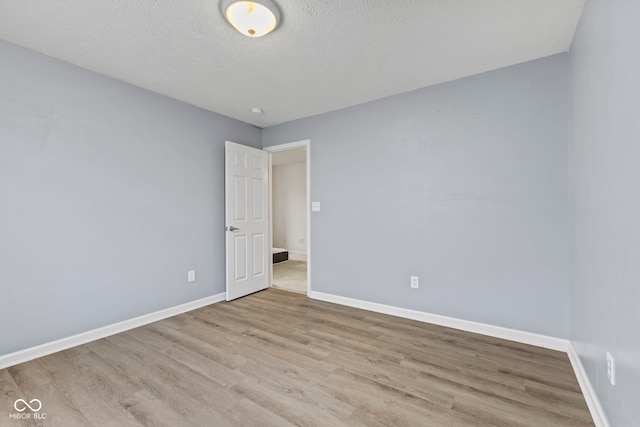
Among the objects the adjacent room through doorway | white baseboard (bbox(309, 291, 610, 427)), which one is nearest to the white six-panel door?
white baseboard (bbox(309, 291, 610, 427))

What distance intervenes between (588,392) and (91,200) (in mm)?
3915

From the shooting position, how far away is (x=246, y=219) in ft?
12.2

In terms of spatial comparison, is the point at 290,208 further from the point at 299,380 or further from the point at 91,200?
the point at 299,380

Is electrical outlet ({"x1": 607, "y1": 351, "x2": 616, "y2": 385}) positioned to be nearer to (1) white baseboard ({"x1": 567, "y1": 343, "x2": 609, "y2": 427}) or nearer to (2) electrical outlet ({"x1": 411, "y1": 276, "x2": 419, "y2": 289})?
(1) white baseboard ({"x1": 567, "y1": 343, "x2": 609, "y2": 427})

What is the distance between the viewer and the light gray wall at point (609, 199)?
106 cm

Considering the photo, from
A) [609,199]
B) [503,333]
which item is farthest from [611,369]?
[503,333]

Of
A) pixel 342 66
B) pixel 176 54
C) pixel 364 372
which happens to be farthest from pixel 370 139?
pixel 364 372

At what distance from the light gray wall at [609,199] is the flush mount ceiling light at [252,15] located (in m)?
1.69

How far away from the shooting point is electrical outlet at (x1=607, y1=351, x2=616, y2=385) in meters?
1.24

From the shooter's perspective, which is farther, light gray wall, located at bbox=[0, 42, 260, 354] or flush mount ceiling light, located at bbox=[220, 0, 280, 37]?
light gray wall, located at bbox=[0, 42, 260, 354]

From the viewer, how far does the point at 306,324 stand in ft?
9.11

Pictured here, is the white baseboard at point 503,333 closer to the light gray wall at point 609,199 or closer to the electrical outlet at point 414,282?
the light gray wall at point 609,199

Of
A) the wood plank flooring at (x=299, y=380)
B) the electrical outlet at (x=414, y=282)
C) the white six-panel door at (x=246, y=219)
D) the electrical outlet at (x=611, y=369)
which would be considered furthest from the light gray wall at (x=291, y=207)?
the electrical outlet at (x=611, y=369)

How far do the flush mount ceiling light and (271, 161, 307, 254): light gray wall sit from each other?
4998 millimetres
